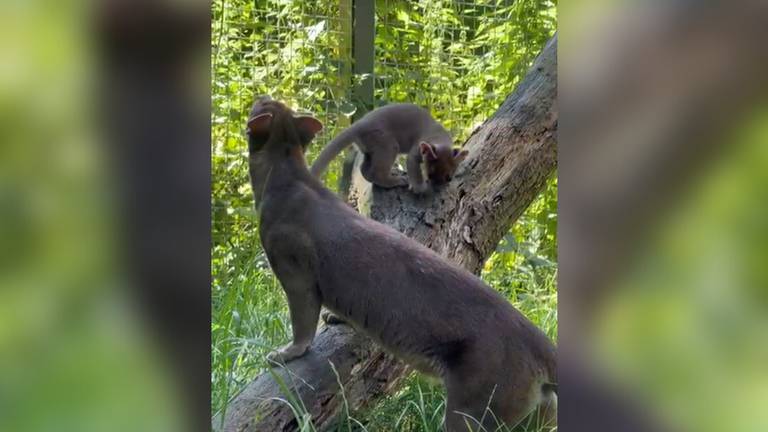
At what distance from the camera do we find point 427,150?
466cm

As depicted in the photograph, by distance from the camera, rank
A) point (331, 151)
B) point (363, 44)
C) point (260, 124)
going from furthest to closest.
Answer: point (363, 44) < point (331, 151) < point (260, 124)

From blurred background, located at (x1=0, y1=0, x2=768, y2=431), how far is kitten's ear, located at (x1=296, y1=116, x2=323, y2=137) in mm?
3146

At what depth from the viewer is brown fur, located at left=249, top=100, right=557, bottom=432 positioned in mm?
3195

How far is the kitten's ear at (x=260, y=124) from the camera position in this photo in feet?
12.6

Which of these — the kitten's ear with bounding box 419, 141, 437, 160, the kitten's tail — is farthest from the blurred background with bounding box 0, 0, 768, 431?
the kitten's tail

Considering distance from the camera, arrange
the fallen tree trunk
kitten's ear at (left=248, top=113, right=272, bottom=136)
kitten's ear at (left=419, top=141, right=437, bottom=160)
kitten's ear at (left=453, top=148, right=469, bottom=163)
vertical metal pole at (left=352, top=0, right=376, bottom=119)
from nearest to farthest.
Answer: the fallen tree trunk, kitten's ear at (left=248, top=113, right=272, bottom=136), kitten's ear at (left=453, top=148, right=469, bottom=163), kitten's ear at (left=419, top=141, right=437, bottom=160), vertical metal pole at (left=352, top=0, right=376, bottom=119)

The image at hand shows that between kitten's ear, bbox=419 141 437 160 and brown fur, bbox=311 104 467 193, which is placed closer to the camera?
brown fur, bbox=311 104 467 193

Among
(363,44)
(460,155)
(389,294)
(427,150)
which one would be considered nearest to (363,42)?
(363,44)
